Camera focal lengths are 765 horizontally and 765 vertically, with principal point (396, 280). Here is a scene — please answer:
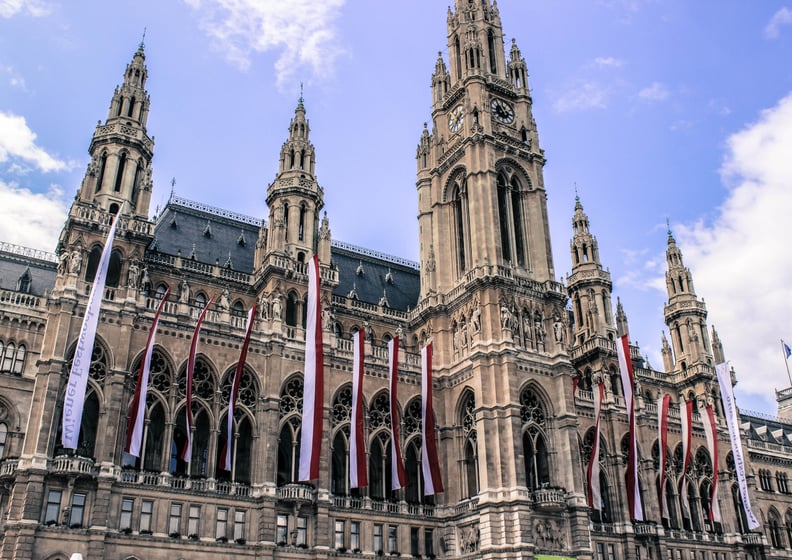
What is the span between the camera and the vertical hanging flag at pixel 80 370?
38.4m

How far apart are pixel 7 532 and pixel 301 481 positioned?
49.2 feet

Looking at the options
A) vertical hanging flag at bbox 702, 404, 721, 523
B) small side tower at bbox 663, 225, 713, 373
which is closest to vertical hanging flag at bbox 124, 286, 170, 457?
vertical hanging flag at bbox 702, 404, 721, 523

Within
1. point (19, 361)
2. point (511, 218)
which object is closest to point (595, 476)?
point (511, 218)

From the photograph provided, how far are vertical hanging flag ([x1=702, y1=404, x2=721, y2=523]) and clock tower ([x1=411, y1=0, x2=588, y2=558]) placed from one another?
1756cm

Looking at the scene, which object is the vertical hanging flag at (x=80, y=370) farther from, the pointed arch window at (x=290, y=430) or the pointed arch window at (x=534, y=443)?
the pointed arch window at (x=534, y=443)

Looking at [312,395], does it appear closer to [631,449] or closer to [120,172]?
[120,172]

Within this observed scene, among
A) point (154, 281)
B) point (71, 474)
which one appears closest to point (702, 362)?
point (154, 281)

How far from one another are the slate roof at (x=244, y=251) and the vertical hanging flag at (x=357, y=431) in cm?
1325

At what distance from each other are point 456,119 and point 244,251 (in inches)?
834

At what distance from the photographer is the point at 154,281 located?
52938 millimetres

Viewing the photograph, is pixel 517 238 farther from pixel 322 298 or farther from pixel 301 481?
pixel 301 481

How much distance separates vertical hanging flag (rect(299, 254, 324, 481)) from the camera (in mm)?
42844

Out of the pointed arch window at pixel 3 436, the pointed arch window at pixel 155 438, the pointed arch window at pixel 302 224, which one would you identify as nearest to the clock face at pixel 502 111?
the pointed arch window at pixel 302 224

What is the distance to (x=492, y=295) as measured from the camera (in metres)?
54.1
